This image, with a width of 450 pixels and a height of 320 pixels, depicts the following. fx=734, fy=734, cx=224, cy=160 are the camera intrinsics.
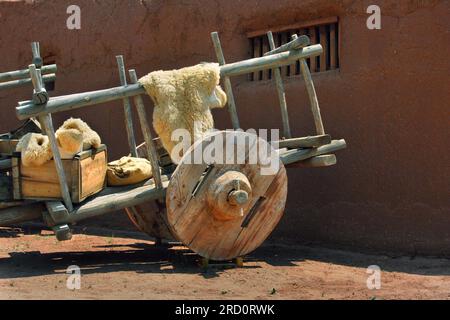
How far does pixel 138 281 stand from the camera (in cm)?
545

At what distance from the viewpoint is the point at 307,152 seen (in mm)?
6363

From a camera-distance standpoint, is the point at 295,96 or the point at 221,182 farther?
the point at 295,96

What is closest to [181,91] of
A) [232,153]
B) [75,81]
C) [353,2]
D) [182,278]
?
[232,153]

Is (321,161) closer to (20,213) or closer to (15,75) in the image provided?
(20,213)

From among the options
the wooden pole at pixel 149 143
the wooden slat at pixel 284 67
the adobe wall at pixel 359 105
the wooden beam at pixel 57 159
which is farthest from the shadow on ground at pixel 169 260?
the wooden slat at pixel 284 67

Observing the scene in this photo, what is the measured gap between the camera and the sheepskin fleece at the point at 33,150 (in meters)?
5.67

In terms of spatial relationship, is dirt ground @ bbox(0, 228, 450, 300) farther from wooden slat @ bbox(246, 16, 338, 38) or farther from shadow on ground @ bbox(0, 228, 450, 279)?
wooden slat @ bbox(246, 16, 338, 38)

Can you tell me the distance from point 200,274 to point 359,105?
2351mm

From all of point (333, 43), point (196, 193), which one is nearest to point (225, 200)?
point (196, 193)

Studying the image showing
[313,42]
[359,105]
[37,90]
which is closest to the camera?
[37,90]

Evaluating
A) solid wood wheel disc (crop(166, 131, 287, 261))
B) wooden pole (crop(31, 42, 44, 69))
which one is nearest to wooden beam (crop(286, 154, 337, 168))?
solid wood wheel disc (crop(166, 131, 287, 261))

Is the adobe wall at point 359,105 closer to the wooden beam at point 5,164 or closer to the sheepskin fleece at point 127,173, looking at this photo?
the sheepskin fleece at point 127,173

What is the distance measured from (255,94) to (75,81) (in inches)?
98.7

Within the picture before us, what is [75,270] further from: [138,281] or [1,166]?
[1,166]
